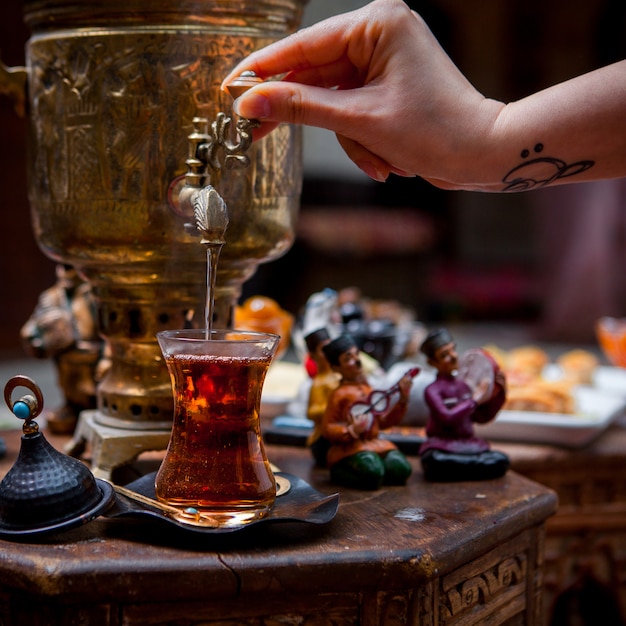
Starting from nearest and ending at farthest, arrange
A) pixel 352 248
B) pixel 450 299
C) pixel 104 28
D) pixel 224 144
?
pixel 224 144 < pixel 104 28 < pixel 352 248 < pixel 450 299

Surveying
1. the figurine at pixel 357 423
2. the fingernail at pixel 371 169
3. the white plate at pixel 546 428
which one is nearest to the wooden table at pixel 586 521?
the white plate at pixel 546 428

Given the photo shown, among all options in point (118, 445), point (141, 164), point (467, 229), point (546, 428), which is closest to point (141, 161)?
point (141, 164)

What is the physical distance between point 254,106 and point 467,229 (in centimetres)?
659

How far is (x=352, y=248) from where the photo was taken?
20.3 feet

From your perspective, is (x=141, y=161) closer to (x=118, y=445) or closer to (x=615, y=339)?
(x=118, y=445)

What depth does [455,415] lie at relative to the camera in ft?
4.43

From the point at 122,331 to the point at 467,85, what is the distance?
607mm

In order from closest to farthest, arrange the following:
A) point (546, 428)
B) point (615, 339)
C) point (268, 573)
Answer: point (268, 573) → point (546, 428) → point (615, 339)

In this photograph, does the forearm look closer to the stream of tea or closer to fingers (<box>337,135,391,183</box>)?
A: fingers (<box>337,135,391,183</box>)

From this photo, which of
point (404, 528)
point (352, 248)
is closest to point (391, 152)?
point (404, 528)

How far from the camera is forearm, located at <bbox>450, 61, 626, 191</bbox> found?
1.13m

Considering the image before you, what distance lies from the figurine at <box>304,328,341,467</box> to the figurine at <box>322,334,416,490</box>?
34 millimetres

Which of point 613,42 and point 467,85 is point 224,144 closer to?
point 467,85

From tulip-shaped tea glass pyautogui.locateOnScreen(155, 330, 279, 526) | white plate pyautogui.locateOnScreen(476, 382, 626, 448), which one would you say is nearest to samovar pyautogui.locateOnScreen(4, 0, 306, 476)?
tulip-shaped tea glass pyautogui.locateOnScreen(155, 330, 279, 526)
